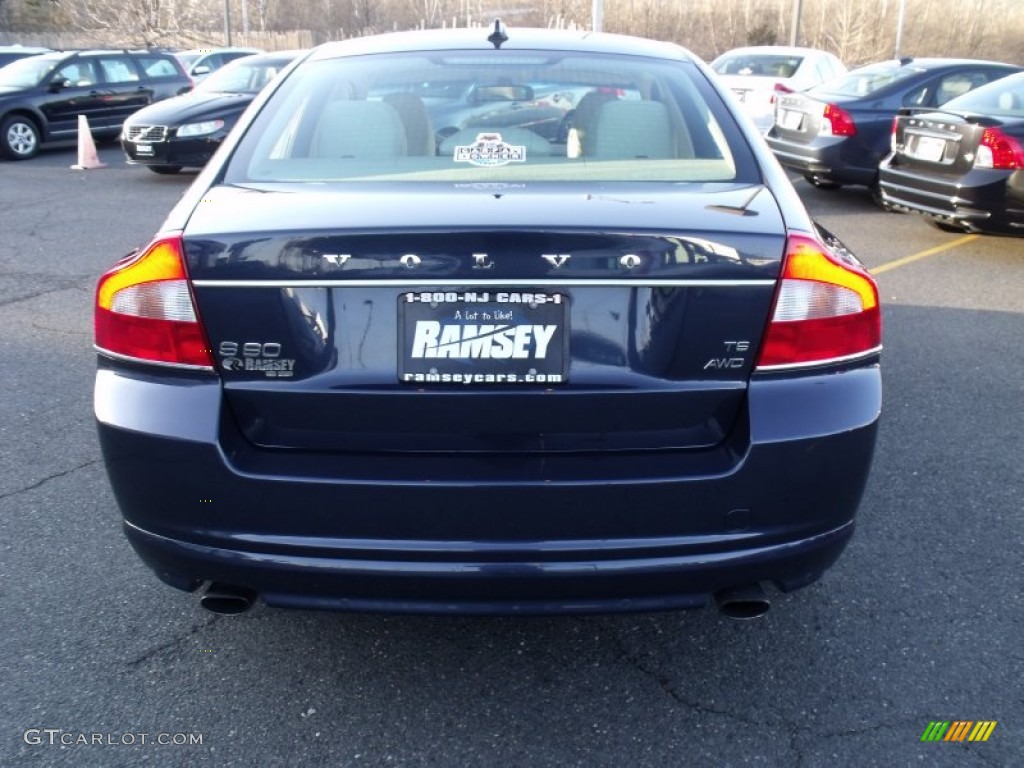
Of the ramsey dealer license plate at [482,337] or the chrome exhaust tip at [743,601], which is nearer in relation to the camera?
the ramsey dealer license plate at [482,337]

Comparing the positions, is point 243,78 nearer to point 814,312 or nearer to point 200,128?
point 200,128

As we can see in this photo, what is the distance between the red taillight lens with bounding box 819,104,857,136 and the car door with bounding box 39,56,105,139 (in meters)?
11.4

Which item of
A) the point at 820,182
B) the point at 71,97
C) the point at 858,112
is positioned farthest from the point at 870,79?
the point at 71,97

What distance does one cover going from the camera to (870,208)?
10883mm

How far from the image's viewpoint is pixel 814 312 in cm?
239

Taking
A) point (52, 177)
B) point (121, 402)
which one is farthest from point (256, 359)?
point (52, 177)

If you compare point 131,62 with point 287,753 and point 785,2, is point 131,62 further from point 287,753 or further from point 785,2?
point 785,2

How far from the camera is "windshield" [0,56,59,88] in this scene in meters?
15.7

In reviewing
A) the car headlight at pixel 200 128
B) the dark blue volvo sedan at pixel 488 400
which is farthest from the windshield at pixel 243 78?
the dark blue volvo sedan at pixel 488 400

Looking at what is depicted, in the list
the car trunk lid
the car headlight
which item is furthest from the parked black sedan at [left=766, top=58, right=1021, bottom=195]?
the car trunk lid

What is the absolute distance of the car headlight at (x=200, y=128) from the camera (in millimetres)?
12484

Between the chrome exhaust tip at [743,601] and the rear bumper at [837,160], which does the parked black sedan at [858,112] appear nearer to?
the rear bumper at [837,160]

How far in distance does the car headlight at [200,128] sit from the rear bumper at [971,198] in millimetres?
8199

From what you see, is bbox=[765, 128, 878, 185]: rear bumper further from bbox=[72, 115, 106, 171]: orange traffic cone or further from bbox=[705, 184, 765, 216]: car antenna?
bbox=[72, 115, 106, 171]: orange traffic cone
